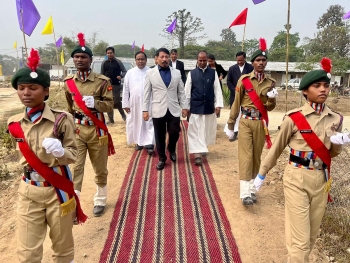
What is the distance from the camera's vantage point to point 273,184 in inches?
189

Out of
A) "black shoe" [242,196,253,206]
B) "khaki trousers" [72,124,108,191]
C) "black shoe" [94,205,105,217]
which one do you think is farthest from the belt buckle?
"black shoe" [94,205,105,217]

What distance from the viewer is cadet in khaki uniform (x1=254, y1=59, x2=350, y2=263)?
2486 mm

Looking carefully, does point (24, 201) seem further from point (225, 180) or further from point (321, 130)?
point (225, 180)

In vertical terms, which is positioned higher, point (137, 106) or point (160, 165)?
point (137, 106)

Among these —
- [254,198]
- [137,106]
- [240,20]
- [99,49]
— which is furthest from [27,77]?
[99,49]

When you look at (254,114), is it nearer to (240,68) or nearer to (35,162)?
(35,162)

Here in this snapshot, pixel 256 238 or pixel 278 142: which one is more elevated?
pixel 278 142

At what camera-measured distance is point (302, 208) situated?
2.49 m

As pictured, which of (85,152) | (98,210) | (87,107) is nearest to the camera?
(87,107)

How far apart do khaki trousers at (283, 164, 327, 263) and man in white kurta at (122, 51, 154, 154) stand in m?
3.66

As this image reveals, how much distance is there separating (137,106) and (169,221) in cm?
313

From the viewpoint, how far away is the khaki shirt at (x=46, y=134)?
2.28 meters

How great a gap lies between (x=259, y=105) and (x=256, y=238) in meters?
1.59

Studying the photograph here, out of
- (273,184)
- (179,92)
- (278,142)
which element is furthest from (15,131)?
(273,184)
